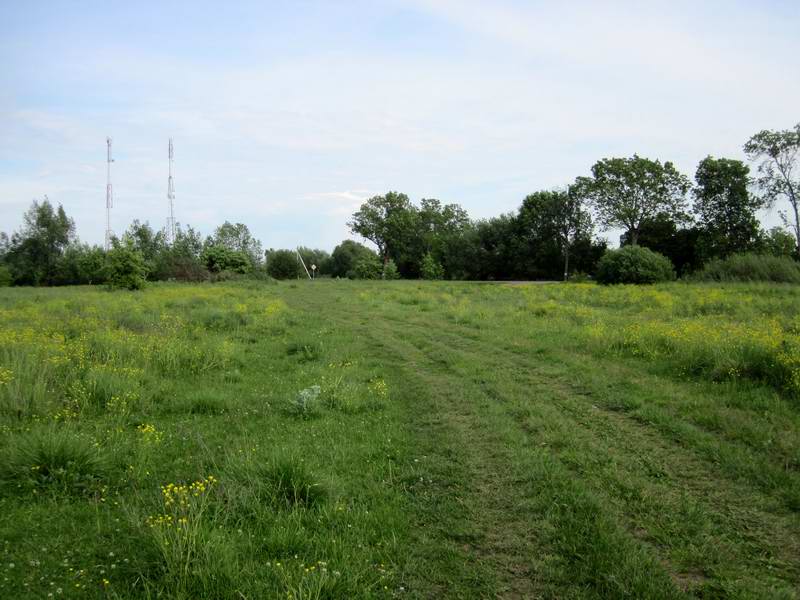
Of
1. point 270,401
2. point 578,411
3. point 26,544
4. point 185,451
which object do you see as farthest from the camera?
point 270,401

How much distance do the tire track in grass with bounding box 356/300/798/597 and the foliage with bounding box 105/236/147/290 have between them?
33.8 metres

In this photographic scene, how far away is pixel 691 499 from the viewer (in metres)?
4.72

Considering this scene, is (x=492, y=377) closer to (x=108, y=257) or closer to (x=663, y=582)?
(x=663, y=582)

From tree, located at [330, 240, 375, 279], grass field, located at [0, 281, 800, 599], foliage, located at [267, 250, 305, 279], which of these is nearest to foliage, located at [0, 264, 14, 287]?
foliage, located at [267, 250, 305, 279]

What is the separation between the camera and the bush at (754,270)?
3301cm

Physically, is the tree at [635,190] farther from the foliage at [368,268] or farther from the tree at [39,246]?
the tree at [39,246]

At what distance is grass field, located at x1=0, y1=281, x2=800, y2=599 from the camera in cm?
366

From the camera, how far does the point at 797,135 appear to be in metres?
44.1

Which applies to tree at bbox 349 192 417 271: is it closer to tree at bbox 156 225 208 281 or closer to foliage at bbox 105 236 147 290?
tree at bbox 156 225 208 281

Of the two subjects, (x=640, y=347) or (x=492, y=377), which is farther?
(x=640, y=347)

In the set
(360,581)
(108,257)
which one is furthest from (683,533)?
(108,257)

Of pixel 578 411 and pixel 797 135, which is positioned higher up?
pixel 797 135

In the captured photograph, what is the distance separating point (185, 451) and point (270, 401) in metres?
2.12

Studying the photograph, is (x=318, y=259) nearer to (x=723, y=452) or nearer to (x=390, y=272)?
(x=390, y=272)
